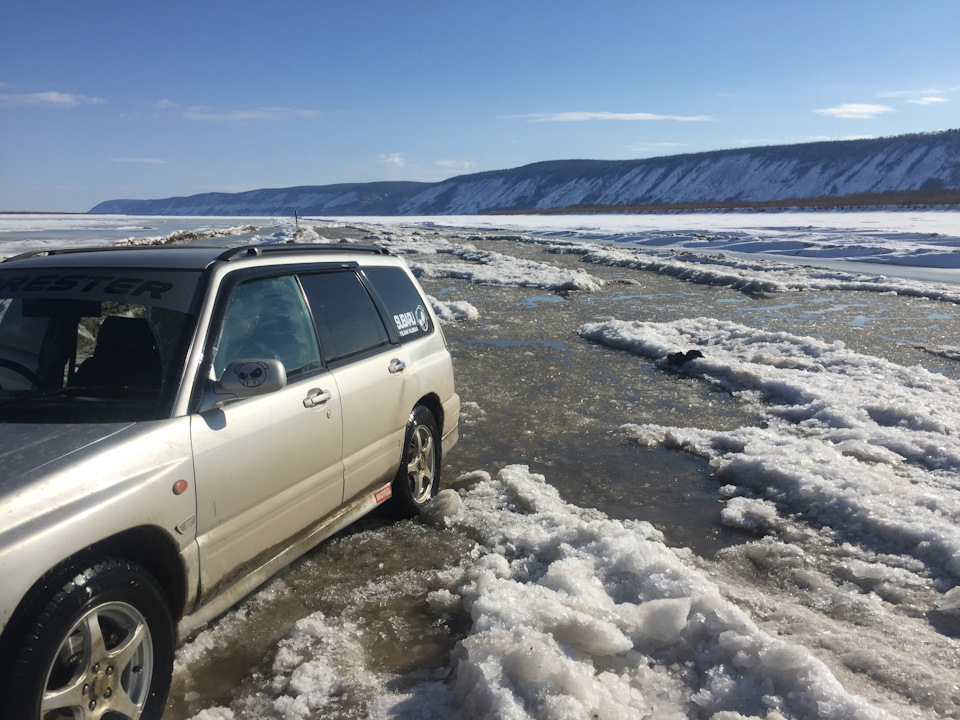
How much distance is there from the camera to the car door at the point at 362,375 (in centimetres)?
391

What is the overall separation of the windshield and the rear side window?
156 centimetres

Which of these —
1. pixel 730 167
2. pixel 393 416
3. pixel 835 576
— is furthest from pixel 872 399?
pixel 730 167

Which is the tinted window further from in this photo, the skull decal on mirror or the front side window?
the skull decal on mirror

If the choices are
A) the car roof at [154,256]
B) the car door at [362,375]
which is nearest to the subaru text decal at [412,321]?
the car door at [362,375]

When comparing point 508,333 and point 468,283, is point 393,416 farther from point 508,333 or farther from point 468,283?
point 468,283

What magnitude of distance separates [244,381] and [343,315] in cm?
131

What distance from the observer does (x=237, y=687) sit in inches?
122

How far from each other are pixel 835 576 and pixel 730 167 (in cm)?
15947

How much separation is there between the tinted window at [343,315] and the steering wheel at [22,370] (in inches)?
51.1

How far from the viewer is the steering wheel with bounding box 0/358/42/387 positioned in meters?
3.15

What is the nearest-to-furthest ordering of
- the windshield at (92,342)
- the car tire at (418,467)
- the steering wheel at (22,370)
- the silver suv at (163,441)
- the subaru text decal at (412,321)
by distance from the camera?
the silver suv at (163,441), the windshield at (92,342), the steering wheel at (22,370), the car tire at (418,467), the subaru text decal at (412,321)

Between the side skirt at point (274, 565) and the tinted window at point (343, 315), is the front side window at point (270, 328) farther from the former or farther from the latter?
the side skirt at point (274, 565)

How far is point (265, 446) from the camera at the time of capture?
317cm

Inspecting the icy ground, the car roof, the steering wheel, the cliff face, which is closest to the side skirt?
the icy ground
